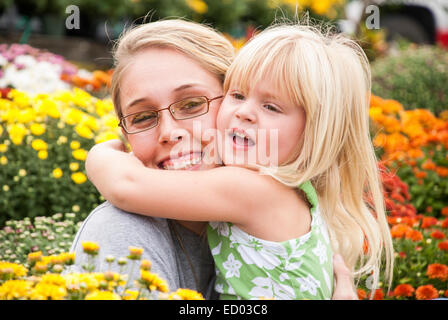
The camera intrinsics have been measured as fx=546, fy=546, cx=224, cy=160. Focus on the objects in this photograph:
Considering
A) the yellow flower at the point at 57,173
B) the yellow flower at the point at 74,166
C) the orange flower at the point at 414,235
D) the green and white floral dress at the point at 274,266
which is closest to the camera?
the green and white floral dress at the point at 274,266

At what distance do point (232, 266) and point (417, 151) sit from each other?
9.02 feet

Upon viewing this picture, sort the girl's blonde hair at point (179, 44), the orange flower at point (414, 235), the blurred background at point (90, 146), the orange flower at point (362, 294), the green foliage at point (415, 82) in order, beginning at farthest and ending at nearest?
the green foliage at point (415, 82)
the orange flower at point (414, 235)
the blurred background at point (90, 146)
the orange flower at point (362, 294)
the girl's blonde hair at point (179, 44)

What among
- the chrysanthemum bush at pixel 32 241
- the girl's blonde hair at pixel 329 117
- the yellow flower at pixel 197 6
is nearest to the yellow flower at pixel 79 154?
the chrysanthemum bush at pixel 32 241

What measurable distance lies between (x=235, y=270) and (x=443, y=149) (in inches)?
123

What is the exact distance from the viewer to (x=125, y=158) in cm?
184

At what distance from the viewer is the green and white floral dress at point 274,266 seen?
1773mm

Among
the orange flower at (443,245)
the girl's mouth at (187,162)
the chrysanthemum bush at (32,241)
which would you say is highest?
the girl's mouth at (187,162)

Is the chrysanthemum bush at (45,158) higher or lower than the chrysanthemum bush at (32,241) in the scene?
higher

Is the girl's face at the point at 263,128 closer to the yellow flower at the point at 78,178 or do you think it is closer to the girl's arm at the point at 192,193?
the girl's arm at the point at 192,193

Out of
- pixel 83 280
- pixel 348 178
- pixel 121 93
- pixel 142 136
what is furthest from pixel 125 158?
pixel 348 178

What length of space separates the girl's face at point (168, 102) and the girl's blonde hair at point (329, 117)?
0.40ft

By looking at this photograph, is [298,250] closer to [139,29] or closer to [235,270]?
[235,270]

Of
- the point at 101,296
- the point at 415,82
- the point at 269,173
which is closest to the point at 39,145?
the point at 269,173

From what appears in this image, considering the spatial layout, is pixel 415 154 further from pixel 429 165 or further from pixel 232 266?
pixel 232 266
